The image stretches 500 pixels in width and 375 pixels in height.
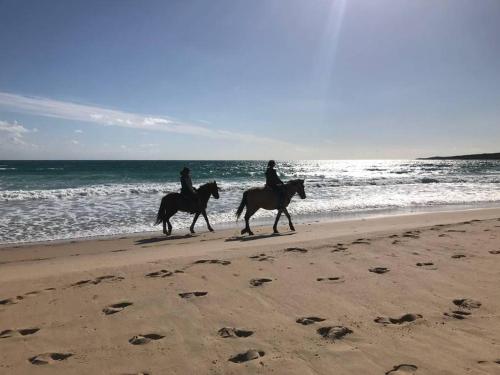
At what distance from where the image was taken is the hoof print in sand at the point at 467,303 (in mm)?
4191

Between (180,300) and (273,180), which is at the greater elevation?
(273,180)

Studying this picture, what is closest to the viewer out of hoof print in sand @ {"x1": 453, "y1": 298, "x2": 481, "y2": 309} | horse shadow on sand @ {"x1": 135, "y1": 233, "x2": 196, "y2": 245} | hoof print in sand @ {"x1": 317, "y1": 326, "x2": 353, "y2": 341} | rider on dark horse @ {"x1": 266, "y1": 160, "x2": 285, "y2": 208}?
hoof print in sand @ {"x1": 317, "y1": 326, "x2": 353, "y2": 341}

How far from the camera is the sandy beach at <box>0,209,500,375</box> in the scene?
10.4 ft

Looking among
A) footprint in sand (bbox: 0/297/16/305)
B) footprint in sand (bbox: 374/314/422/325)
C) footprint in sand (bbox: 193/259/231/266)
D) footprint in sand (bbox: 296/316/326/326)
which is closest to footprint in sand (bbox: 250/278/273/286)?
footprint in sand (bbox: 193/259/231/266)

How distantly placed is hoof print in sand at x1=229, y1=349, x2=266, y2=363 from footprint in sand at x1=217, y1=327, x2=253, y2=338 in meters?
0.36

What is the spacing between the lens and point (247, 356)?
3.23 meters

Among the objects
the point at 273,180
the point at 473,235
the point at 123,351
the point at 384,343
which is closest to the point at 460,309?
the point at 384,343

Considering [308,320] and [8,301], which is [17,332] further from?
[308,320]

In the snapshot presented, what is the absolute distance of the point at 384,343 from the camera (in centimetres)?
338

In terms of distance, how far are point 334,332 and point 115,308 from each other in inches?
98.5

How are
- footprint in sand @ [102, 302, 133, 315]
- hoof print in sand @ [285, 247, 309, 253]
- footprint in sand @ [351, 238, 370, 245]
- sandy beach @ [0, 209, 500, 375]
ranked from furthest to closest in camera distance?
1. footprint in sand @ [351, 238, 370, 245]
2. hoof print in sand @ [285, 247, 309, 253]
3. footprint in sand @ [102, 302, 133, 315]
4. sandy beach @ [0, 209, 500, 375]

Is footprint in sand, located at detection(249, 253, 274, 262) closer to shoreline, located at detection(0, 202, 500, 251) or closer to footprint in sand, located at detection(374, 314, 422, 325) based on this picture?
footprint in sand, located at detection(374, 314, 422, 325)

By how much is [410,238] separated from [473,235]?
4.92 ft

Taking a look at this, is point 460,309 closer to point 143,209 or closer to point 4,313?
point 4,313
